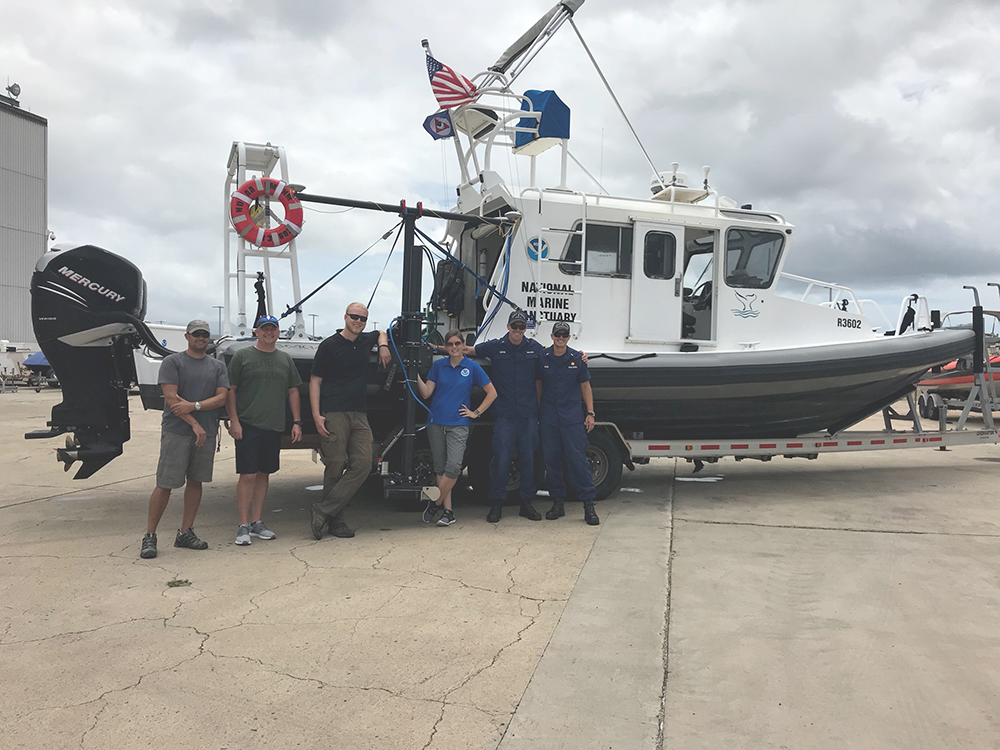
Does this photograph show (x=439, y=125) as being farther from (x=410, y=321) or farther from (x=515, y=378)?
(x=515, y=378)

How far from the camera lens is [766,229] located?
7465mm

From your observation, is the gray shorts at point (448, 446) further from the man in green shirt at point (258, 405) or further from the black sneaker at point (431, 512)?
the man in green shirt at point (258, 405)

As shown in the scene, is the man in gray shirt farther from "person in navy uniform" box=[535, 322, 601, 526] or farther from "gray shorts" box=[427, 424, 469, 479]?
"person in navy uniform" box=[535, 322, 601, 526]

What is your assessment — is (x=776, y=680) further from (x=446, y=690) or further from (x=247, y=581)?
(x=247, y=581)

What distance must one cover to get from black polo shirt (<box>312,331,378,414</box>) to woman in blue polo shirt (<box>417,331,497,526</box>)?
1.78 ft

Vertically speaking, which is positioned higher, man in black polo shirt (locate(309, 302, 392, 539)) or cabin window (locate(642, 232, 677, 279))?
cabin window (locate(642, 232, 677, 279))

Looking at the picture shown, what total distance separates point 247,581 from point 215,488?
3609 mm

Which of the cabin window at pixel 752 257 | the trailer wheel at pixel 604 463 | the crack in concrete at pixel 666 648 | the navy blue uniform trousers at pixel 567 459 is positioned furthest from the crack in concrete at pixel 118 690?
the cabin window at pixel 752 257

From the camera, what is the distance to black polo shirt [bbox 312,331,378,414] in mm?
5281

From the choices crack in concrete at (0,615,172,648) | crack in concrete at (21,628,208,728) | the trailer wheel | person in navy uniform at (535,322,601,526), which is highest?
person in navy uniform at (535,322,601,526)

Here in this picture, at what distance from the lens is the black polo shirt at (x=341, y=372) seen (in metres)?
5.28

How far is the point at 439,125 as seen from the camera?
7492 millimetres

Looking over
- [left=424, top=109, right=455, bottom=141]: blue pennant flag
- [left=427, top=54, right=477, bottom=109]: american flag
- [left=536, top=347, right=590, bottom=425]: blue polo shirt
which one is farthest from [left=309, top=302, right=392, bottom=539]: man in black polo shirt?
[left=424, top=109, right=455, bottom=141]: blue pennant flag

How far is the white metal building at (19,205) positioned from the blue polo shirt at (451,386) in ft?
125
